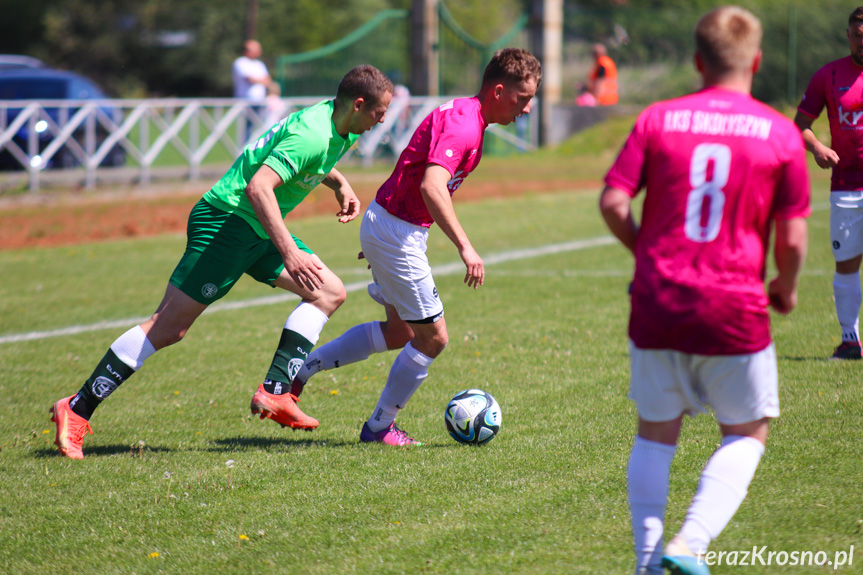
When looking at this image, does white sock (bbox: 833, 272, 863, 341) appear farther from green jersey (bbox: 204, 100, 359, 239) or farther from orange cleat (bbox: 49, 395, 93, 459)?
orange cleat (bbox: 49, 395, 93, 459)

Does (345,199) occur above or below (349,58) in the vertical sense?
above

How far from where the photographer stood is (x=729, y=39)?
2695mm

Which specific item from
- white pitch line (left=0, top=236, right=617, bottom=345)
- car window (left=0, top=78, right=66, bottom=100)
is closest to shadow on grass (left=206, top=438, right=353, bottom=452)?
white pitch line (left=0, top=236, right=617, bottom=345)

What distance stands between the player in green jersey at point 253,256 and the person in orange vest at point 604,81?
21.9 metres

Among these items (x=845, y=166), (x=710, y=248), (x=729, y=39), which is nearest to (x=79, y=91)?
(x=845, y=166)

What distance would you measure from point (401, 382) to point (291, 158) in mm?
1279

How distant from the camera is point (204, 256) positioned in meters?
4.73

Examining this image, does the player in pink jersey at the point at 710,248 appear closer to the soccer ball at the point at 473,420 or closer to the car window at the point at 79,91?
the soccer ball at the point at 473,420

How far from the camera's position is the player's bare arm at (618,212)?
275cm

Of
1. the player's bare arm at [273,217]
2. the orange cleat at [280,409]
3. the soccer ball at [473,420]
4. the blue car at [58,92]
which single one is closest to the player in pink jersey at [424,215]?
the soccer ball at [473,420]

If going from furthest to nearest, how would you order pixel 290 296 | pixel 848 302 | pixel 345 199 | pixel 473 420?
pixel 290 296
pixel 848 302
pixel 345 199
pixel 473 420

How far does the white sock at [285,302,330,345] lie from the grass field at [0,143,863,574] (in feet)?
1.82

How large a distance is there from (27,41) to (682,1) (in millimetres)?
35221

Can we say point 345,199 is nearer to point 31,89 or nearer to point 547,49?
point 31,89
